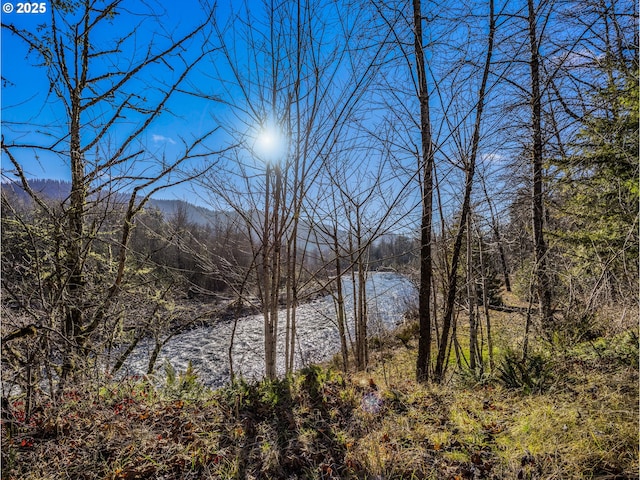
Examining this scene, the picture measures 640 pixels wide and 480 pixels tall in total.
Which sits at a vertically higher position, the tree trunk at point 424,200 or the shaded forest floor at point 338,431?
the tree trunk at point 424,200

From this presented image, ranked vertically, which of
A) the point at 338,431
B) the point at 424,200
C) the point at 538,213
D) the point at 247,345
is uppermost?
the point at 538,213

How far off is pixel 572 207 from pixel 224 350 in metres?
8.98

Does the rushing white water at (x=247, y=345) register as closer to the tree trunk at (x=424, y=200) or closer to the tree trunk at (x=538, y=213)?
the tree trunk at (x=424, y=200)

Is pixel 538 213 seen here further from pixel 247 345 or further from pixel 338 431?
pixel 247 345

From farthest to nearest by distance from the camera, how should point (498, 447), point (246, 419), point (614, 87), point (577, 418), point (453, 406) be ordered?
point (614, 87) < point (453, 406) < point (246, 419) < point (577, 418) < point (498, 447)

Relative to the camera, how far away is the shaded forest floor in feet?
5.92

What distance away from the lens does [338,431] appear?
224cm

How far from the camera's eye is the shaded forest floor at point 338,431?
5.92 feet

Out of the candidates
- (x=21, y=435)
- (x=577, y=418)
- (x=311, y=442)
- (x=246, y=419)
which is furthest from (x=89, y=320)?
(x=577, y=418)

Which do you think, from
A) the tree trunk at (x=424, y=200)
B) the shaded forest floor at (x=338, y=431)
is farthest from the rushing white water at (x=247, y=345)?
the shaded forest floor at (x=338, y=431)

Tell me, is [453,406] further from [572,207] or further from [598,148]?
[572,207]

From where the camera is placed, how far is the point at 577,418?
2164 mm

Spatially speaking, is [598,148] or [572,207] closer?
[598,148]

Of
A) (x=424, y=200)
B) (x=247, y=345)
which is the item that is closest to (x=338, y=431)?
(x=424, y=200)
